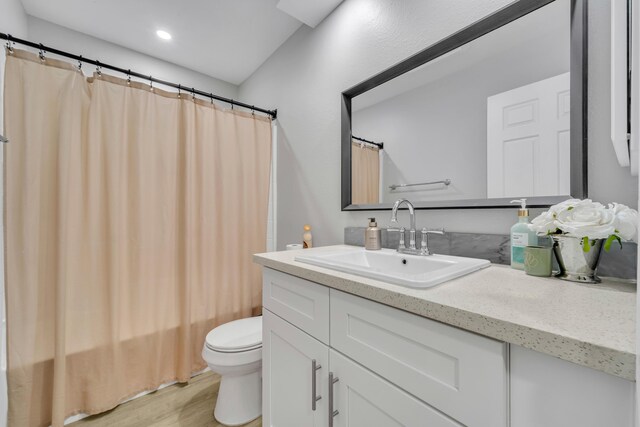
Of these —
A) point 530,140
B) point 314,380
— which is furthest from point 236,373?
point 530,140

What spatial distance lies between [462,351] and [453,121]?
947 millimetres

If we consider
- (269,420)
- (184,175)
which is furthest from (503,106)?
(184,175)

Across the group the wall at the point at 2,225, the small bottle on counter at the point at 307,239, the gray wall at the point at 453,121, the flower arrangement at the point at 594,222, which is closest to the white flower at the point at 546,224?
the flower arrangement at the point at 594,222

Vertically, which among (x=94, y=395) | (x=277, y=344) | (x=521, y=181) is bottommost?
(x=94, y=395)

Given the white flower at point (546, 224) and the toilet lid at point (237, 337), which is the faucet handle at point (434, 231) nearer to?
the white flower at point (546, 224)

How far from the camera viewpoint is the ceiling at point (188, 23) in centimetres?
168

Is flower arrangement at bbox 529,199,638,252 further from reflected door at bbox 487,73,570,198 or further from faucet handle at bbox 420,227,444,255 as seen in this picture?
faucet handle at bbox 420,227,444,255

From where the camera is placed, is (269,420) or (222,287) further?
(222,287)

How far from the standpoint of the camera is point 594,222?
2.11 feet

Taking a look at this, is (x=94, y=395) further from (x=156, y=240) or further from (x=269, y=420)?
(x=269, y=420)

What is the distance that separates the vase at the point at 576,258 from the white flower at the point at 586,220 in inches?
2.4

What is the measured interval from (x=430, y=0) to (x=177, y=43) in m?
1.88

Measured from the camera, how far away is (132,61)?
2.12m

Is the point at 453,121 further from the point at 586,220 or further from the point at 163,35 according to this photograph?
the point at 163,35
